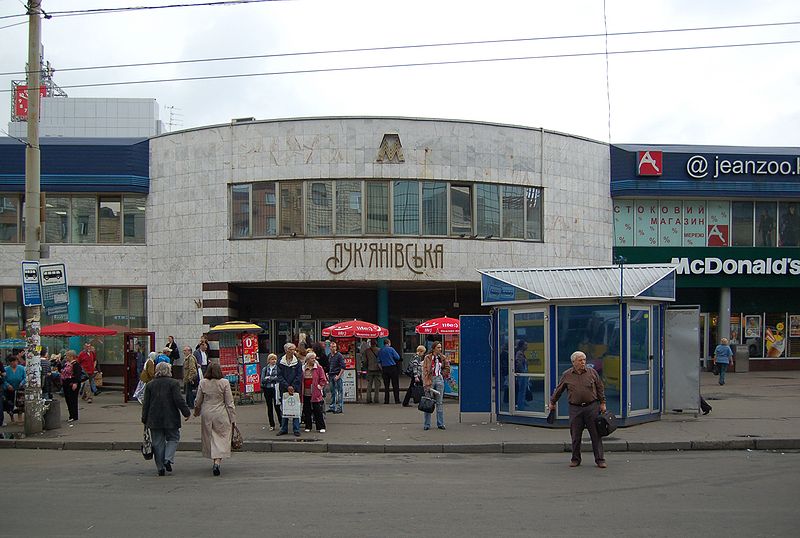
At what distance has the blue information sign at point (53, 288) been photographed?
16.6m

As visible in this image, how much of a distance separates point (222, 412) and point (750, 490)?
23.7 feet

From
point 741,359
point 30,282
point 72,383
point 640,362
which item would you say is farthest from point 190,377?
point 741,359

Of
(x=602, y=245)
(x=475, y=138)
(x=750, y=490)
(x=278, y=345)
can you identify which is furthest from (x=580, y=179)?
(x=750, y=490)

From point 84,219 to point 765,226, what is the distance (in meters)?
26.2

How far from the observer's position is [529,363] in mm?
16625

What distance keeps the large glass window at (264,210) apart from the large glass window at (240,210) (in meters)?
0.26

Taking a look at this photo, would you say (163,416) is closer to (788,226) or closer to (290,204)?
(290,204)

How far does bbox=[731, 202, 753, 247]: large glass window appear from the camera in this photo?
108 ft

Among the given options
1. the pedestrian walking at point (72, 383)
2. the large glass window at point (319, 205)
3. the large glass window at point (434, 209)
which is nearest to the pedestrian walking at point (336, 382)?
the pedestrian walking at point (72, 383)

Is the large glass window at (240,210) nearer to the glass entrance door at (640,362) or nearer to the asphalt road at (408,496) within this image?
the asphalt road at (408,496)

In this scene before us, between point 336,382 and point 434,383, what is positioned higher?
point 434,383

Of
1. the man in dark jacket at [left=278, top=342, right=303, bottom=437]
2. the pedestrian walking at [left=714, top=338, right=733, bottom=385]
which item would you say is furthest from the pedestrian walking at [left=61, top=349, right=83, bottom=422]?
the pedestrian walking at [left=714, top=338, right=733, bottom=385]

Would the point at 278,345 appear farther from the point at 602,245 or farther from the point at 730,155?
the point at 730,155

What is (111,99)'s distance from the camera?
4841 centimetres
